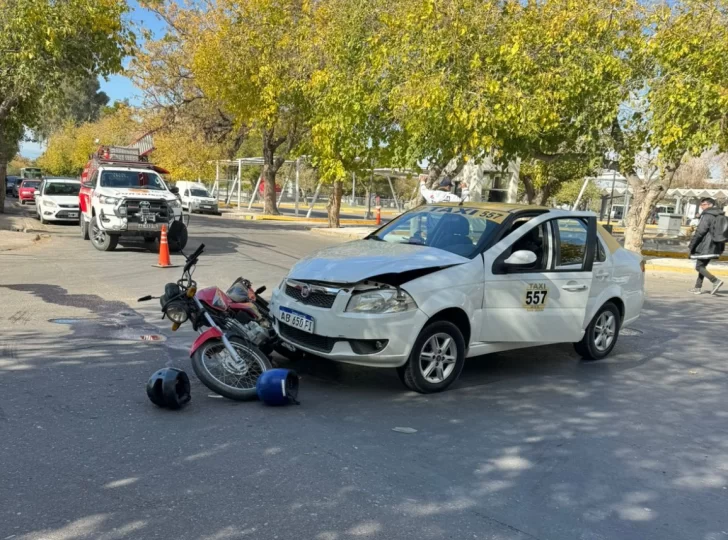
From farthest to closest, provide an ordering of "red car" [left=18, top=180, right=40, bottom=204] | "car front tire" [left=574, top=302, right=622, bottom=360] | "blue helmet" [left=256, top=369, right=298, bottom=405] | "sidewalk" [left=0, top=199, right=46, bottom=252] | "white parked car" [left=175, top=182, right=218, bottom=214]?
"white parked car" [left=175, top=182, right=218, bottom=214]
"red car" [left=18, top=180, right=40, bottom=204]
"sidewalk" [left=0, top=199, right=46, bottom=252]
"car front tire" [left=574, top=302, right=622, bottom=360]
"blue helmet" [left=256, top=369, right=298, bottom=405]

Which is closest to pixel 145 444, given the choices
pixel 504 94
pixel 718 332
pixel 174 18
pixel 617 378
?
pixel 617 378

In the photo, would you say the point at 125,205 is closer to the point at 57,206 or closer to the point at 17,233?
the point at 17,233

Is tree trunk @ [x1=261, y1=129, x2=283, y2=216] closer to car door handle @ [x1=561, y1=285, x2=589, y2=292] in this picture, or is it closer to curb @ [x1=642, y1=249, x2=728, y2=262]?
curb @ [x1=642, y1=249, x2=728, y2=262]

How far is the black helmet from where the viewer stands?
4.92 metres

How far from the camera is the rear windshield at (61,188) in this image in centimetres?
2309

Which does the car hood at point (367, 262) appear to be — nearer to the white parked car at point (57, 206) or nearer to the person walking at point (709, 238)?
the person walking at point (709, 238)

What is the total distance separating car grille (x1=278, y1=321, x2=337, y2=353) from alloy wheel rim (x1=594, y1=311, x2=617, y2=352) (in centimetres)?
339

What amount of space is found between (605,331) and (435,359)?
272 cm

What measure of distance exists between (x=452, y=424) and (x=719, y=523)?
6.20 ft

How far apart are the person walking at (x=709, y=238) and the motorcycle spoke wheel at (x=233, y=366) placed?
431 inches

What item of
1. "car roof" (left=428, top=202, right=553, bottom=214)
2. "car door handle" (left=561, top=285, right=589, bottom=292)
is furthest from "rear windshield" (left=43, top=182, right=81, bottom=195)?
"car door handle" (left=561, top=285, right=589, bottom=292)

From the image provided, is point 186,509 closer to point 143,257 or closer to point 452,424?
point 452,424

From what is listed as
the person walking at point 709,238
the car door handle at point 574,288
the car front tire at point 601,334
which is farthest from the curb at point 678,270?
the car door handle at point 574,288

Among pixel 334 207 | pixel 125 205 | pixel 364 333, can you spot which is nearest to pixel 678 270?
pixel 125 205
